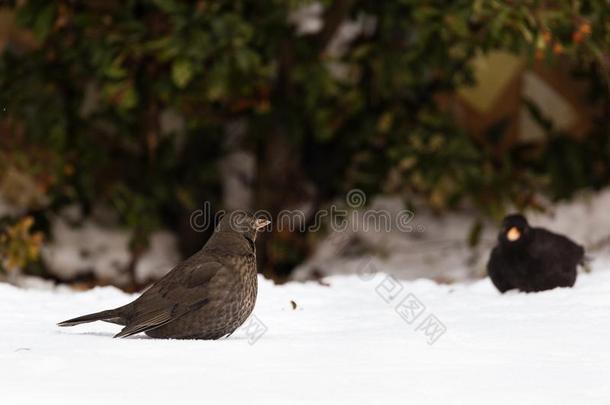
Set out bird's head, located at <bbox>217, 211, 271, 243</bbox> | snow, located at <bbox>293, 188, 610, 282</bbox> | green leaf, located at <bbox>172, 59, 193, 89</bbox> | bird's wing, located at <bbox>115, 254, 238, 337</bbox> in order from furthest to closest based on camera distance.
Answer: snow, located at <bbox>293, 188, 610, 282</bbox> < green leaf, located at <bbox>172, 59, 193, 89</bbox> < bird's head, located at <bbox>217, 211, 271, 243</bbox> < bird's wing, located at <bbox>115, 254, 238, 337</bbox>

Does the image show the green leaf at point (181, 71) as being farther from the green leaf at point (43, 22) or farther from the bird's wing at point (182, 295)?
the bird's wing at point (182, 295)

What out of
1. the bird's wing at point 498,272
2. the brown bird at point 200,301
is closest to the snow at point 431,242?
the bird's wing at point 498,272

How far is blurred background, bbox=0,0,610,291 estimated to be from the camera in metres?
5.70

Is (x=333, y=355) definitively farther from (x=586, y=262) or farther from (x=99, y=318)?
(x=586, y=262)

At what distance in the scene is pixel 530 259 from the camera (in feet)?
15.0

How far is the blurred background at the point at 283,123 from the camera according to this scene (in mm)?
5703

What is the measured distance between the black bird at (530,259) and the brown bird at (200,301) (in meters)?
1.62

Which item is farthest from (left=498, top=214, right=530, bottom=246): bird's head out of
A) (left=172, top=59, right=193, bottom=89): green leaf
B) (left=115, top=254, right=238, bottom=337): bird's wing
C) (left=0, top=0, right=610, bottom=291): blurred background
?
(left=172, top=59, right=193, bottom=89): green leaf

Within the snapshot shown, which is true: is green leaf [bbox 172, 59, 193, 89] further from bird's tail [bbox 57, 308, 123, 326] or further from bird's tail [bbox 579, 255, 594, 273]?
bird's tail [bbox 579, 255, 594, 273]

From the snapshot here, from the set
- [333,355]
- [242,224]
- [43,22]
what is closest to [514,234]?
[242,224]

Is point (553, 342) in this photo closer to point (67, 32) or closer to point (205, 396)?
point (205, 396)

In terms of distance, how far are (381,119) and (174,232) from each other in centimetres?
192

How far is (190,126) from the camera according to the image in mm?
6410

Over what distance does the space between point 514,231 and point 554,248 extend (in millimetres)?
203
